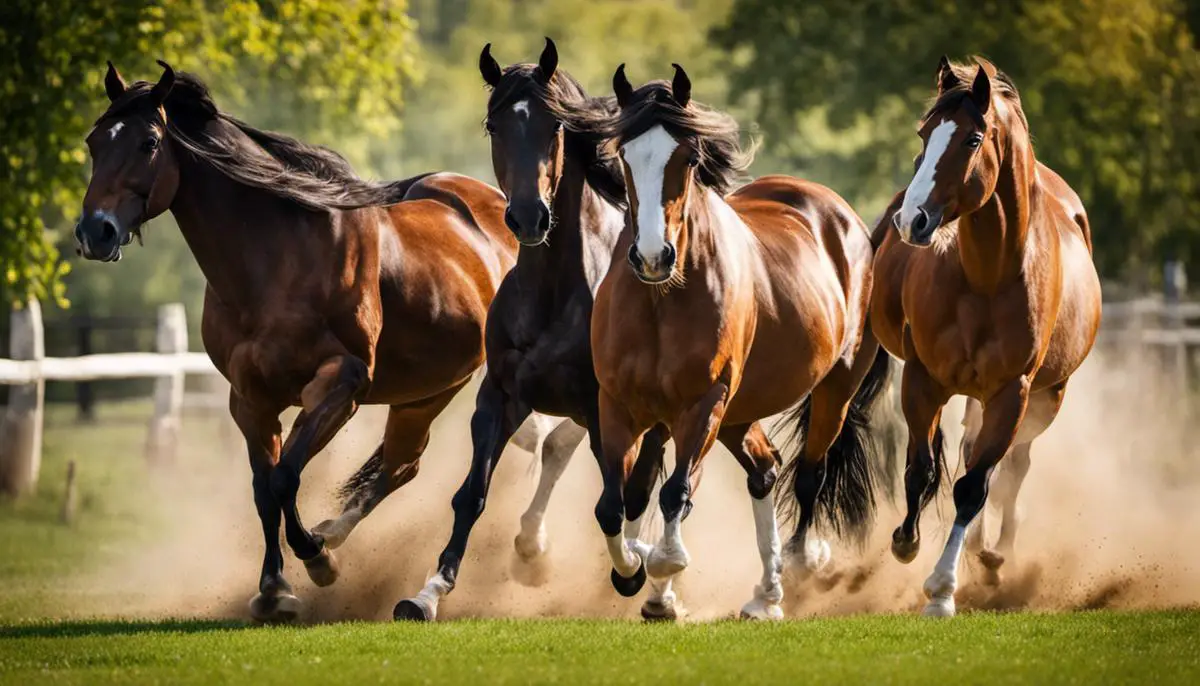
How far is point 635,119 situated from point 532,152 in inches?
28.3

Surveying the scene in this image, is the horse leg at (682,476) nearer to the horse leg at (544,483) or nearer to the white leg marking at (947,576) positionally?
the white leg marking at (947,576)

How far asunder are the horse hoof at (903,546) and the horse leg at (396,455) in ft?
8.71

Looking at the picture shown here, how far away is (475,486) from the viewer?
324 inches

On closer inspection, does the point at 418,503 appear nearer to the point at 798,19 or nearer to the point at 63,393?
the point at 798,19

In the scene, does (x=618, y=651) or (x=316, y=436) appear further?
(x=316, y=436)

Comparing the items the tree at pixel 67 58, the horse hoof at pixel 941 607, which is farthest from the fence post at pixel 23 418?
the horse hoof at pixel 941 607

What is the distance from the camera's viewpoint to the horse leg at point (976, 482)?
824 centimetres

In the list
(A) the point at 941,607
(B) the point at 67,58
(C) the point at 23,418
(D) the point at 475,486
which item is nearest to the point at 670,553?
(D) the point at 475,486

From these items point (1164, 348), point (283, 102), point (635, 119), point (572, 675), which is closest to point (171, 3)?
point (635, 119)

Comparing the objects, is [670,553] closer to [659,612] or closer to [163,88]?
[659,612]

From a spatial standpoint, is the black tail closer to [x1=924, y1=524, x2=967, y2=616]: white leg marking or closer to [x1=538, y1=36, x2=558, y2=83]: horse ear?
[x1=924, y1=524, x2=967, y2=616]: white leg marking

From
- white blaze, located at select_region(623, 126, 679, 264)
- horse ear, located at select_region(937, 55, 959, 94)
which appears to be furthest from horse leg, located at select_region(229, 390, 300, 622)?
horse ear, located at select_region(937, 55, 959, 94)

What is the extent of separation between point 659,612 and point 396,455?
2.45 m

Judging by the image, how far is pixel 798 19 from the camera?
27.3 meters
